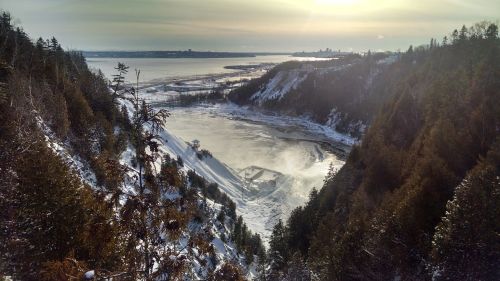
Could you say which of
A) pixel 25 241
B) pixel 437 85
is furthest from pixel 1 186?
pixel 437 85

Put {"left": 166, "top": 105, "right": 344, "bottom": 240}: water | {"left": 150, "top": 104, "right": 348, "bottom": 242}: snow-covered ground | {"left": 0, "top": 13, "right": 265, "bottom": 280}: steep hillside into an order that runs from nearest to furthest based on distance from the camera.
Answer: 1. {"left": 0, "top": 13, "right": 265, "bottom": 280}: steep hillside
2. {"left": 166, "top": 105, "right": 344, "bottom": 240}: water
3. {"left": 150, "top": 104, "right": 348, "bottom": 242}: snow-covered ground

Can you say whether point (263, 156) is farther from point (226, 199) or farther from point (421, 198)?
point (421, 198)

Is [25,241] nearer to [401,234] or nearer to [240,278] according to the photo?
[240,278]

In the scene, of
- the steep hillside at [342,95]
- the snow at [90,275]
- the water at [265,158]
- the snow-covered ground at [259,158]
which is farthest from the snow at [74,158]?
the steep hillside at [342,95]

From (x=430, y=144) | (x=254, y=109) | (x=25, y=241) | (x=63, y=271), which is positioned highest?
(x=63, y=271)

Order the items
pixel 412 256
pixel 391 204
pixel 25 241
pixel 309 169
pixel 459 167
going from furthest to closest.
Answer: pixel 309 169, pixel 459 167, pixel 391 204, pixel 412 256, pixel 25 241

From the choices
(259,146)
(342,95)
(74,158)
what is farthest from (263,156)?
(342,95)

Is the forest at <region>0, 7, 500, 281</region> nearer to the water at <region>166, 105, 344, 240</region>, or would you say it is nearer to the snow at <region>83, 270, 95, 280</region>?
the snow at <region>83, 270, 95, 280</region>

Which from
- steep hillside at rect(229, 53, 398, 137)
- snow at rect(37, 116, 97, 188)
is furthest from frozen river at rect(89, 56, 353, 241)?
snow at rect(37, 116, 97, 188)
